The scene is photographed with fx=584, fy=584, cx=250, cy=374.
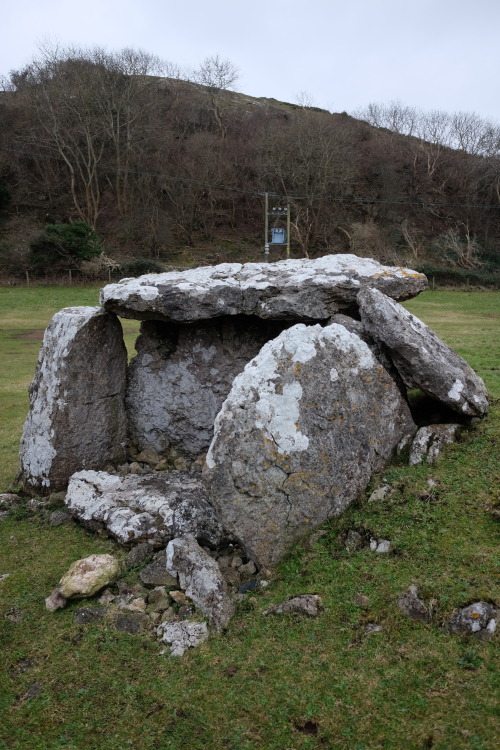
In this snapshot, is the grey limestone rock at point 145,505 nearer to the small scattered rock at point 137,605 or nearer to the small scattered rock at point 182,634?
the small scattered rock at point 137,605

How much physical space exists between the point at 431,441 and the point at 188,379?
12.9ft

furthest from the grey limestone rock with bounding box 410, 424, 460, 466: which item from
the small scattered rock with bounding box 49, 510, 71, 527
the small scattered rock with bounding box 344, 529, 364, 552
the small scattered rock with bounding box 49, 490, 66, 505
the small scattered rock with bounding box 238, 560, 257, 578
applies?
the small scattered rock with bounding box 49, 490, 66, 505

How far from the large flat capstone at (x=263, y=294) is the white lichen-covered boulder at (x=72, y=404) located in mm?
541

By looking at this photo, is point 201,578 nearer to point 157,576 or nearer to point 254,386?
point 157,576

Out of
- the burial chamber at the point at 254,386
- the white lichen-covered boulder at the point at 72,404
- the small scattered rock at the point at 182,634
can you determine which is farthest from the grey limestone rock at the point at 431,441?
the white lichen-covered boulder at the point at 72,404

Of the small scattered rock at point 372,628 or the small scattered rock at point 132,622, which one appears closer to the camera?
the small scattered rock at point 372,628

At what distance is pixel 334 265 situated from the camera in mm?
8625

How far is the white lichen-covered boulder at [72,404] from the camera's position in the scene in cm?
808

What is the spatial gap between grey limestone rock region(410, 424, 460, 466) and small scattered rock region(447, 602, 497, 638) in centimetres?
224

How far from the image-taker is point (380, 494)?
6.05 m

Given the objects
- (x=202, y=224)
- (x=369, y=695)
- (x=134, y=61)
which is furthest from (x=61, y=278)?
(x=369, y=695)

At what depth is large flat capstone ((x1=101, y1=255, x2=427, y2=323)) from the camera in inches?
314

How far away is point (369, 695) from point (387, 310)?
4.36 meters

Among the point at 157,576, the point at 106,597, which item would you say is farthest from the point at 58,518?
the point at 157,576
